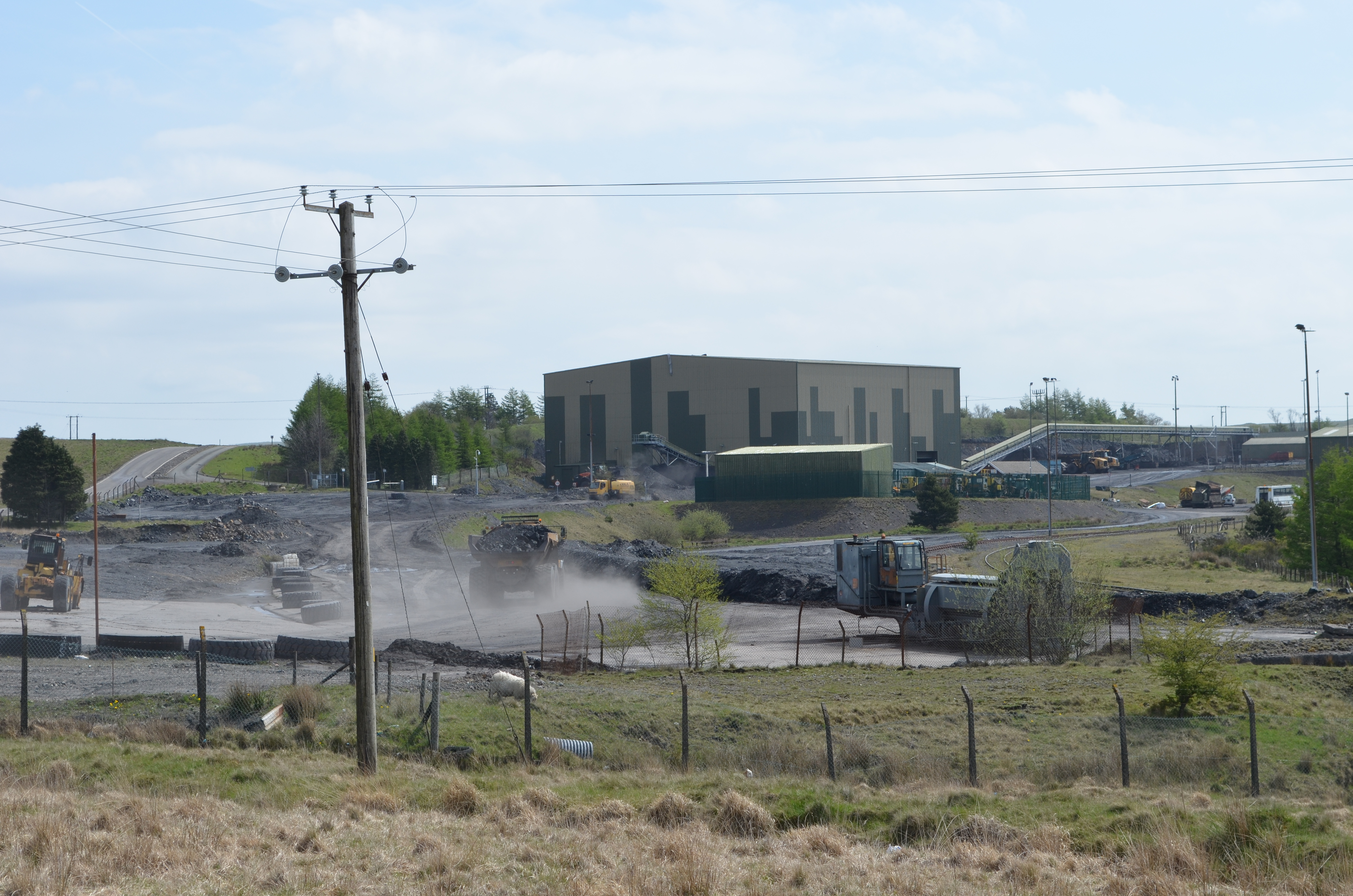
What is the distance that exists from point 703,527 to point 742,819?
7010 cm

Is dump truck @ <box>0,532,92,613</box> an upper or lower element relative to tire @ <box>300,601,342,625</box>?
upper

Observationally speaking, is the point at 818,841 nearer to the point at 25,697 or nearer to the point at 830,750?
the point at 830,750

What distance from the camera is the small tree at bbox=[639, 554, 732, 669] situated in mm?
30828

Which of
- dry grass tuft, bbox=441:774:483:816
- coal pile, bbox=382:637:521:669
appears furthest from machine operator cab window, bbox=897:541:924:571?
dry grass tuft, bbox=441:774:483:816

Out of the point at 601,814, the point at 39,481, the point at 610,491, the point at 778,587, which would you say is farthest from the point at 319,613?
the point at 610,491

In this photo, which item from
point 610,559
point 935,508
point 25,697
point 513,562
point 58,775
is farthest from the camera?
point 935,508

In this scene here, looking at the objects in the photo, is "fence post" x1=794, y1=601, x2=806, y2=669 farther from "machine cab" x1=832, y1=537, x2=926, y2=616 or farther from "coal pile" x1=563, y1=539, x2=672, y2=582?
"coal pile" x1=563, y1=539, x2=672, y2=582

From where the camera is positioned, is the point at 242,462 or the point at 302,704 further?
the point at 242,462

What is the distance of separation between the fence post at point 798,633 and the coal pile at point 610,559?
369 inches

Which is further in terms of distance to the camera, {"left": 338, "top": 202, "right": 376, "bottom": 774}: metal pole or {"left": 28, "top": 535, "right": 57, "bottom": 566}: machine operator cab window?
{"left": 28, "top": 535, "right": 57, "bottom": 566}: machine operator cab window

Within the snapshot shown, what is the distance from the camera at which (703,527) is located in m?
82.7

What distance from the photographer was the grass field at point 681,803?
1004 cm

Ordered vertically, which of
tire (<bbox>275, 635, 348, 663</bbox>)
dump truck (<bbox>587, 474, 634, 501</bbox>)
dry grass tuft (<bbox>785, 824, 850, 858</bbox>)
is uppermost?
dump truck (<bbox>587, 474, 634, 501</bbox>)

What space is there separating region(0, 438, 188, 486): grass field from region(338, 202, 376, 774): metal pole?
12717 centimetres
